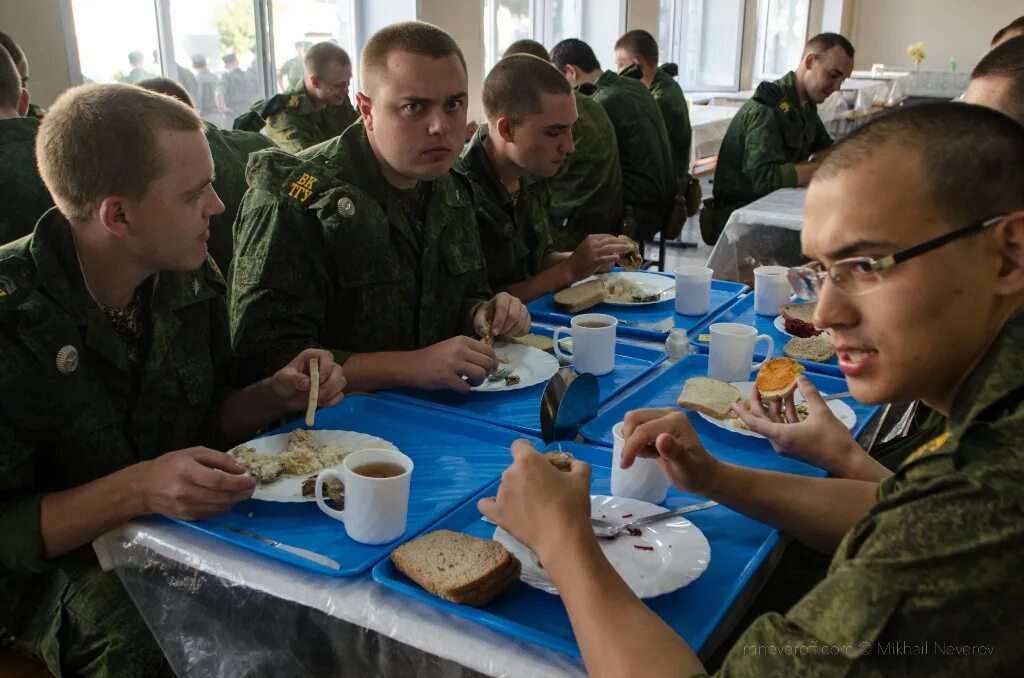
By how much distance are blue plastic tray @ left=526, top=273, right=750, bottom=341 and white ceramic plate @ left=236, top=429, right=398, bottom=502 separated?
2.98 ft

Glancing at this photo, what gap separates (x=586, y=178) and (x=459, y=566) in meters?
3.48

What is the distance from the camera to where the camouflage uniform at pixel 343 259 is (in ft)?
6.21

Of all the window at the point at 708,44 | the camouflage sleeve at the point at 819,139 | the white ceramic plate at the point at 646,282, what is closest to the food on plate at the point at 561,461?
the white ceramic plate at the point at 646,282

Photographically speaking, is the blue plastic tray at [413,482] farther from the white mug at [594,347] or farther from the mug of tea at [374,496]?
the white mug at [594,347]

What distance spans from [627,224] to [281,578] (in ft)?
12.7

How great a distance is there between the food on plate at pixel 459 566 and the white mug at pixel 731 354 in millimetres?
889

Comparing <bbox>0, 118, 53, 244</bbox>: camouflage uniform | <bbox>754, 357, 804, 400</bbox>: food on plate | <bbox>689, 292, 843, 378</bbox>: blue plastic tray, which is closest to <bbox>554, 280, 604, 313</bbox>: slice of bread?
<bbox>689, 292, 843, 378</bbox>: blue plastic tray

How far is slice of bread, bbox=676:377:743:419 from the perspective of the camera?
164cm

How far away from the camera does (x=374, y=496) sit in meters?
1.17

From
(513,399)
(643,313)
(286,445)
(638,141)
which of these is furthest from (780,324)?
(638,141)

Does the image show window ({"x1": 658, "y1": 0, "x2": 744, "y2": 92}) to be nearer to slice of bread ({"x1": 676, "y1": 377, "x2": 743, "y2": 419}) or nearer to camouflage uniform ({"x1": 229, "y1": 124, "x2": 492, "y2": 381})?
camouflage uniform ({"x1": 229, "y1": 124, "x2": 492, "y2": 381})

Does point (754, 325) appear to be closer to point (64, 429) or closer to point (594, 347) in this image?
point (594, 347)

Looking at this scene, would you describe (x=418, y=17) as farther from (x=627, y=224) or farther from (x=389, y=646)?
(x=389, y=646)

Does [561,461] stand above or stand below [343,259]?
below
